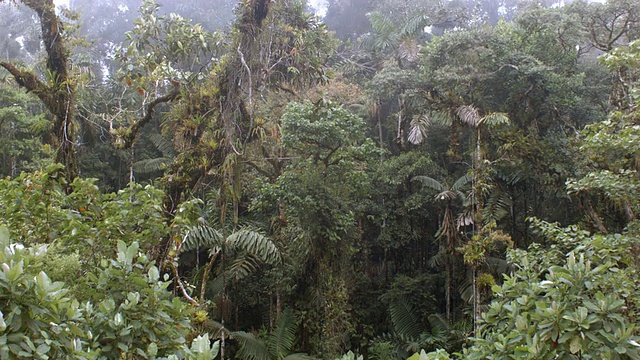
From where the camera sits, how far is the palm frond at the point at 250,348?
293 inches

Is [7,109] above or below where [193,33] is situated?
below

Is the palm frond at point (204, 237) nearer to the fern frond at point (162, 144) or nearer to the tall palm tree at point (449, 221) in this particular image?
the tall palm tree at point (449, 221)

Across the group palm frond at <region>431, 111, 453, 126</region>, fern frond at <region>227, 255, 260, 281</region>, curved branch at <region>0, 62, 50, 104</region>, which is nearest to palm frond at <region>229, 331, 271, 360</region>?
fern frond at <region>227, 255, 260, 281</region>

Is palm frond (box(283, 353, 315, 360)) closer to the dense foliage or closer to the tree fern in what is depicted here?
the dense foliage

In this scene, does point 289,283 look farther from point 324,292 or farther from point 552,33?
point 552,33

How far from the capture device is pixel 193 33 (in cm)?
519

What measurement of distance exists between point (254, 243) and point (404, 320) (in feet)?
10.7

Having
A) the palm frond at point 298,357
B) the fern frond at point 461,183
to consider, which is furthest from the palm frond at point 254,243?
→ the fern frond at point 461,183

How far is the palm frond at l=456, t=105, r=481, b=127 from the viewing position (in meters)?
7.59

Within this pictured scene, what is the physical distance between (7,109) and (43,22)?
582 centimetres

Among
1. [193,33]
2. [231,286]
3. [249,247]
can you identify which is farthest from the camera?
[231,286]

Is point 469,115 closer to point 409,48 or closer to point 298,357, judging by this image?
point 409,48

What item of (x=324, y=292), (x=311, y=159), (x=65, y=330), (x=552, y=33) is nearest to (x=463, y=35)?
(x=552, y=33)

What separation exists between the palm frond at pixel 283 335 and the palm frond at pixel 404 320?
1.91 meters
